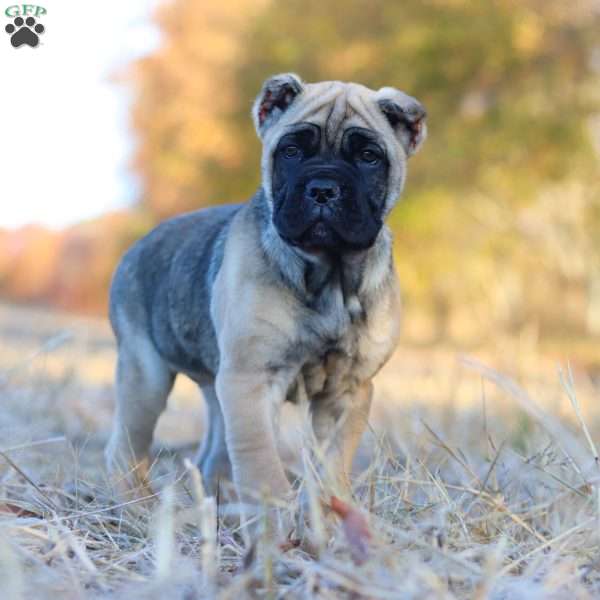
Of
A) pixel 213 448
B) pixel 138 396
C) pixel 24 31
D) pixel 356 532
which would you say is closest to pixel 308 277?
pixel 138 396

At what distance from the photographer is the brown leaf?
8.57ft

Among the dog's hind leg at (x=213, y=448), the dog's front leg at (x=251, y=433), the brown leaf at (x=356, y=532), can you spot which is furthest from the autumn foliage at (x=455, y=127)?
the brown leaf at (x=356, y=532)

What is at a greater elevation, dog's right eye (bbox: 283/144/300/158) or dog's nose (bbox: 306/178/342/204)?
dog's right eye (bbox: 283/144/300/158)

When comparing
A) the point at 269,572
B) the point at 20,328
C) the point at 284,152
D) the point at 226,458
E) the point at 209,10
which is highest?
the point at 209,10

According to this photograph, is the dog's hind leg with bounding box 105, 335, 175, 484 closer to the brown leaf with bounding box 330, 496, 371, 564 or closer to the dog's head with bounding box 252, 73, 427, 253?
the dog's head with bounding box 252, 73, 427, 253

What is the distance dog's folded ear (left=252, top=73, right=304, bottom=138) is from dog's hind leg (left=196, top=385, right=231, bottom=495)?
6.22ft

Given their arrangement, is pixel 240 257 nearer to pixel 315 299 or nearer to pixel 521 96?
pixel 315 299

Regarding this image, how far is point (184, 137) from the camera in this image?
28.1 metres

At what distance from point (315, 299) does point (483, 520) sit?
1455 millimetres

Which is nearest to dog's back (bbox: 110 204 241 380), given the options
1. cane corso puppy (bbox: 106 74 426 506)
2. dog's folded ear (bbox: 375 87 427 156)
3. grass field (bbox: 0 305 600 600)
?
cane corso puppy (bbox: 106 74 426 506)

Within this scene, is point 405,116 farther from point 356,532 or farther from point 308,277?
point 356,532

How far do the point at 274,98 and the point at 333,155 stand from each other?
23.7 inches

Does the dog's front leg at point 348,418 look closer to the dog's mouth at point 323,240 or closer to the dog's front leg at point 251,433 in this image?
the dog's front leg at point 251,433

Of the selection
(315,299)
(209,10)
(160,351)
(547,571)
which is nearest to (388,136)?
(315,299)
